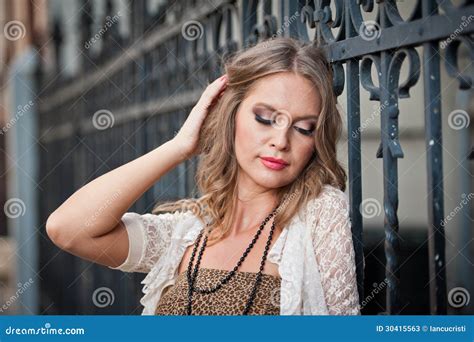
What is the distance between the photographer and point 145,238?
2133 millimetres

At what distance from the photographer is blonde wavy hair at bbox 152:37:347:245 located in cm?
189

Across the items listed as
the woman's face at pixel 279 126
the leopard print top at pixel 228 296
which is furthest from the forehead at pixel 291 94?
the leopard print top at pixel 228 296

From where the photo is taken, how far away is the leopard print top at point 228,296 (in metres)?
1.86

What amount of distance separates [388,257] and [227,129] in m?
0.54

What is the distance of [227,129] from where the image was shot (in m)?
2.02

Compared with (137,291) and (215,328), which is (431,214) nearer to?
(215,328)

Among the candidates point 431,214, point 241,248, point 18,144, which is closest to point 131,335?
Result: point 241,248

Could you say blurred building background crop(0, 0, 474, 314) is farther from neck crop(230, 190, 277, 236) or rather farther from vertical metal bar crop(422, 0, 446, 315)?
neck crop(230, 190, 277, 236)

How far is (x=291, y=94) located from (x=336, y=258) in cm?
40

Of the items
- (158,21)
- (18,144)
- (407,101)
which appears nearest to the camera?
(407,101)

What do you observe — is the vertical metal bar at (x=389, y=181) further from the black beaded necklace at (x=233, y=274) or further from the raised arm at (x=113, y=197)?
the raised arm at (x=113, y=197)

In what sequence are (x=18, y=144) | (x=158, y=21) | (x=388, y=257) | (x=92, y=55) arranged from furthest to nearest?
1. (x=18, y=144)
2. (x=92, y=55)
3. (x=158, y=21)
4. (x=388, y=257)

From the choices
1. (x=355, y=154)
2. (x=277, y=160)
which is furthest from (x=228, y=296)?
(x=355, y=154)

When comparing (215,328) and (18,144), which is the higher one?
(18,144)
